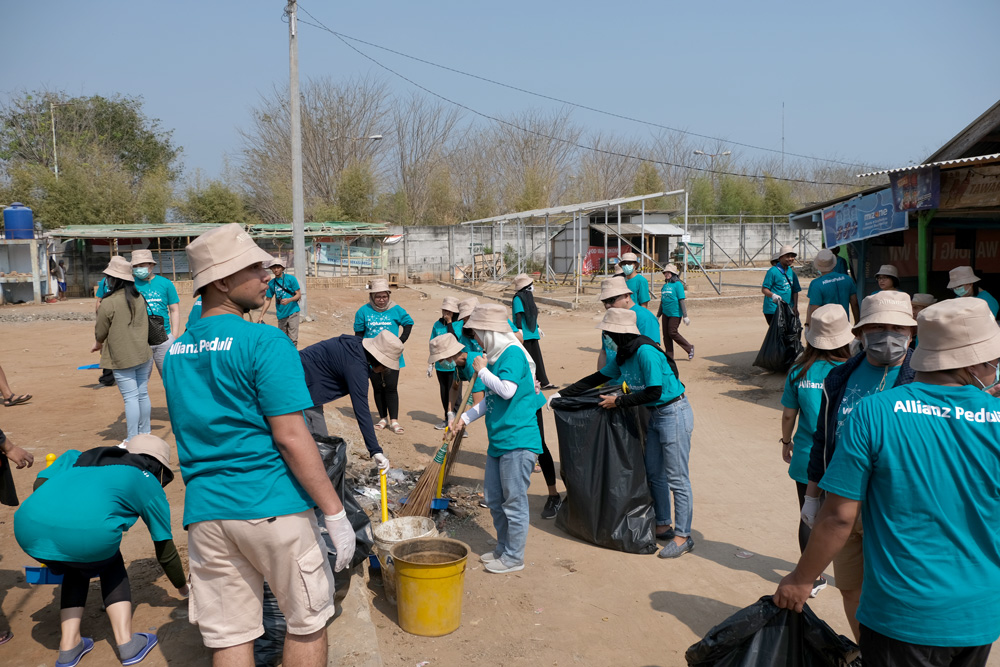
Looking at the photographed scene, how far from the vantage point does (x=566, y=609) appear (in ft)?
14.3

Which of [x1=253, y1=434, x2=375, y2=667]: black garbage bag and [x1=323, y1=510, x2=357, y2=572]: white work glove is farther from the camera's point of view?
[x1=253, y1=434, x2=375, y2=667]: black garbage bag

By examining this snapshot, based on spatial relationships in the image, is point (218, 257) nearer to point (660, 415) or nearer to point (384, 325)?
point (660, 415)

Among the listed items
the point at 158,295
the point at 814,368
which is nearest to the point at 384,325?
the point at 158,295

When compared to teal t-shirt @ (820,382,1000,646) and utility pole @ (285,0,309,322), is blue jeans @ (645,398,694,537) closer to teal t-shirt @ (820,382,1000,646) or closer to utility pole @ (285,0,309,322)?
teal t-shirt @ (820,382,1000,646)

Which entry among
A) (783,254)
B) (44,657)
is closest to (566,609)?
(44,657)

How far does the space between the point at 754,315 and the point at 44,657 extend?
1811cm

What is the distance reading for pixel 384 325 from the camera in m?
7.98

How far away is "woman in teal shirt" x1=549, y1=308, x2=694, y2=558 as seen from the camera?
4828mm

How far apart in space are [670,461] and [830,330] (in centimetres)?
141

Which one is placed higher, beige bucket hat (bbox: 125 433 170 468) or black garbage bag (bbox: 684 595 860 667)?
beige bucket hat (bbox: 125 433 170 468)

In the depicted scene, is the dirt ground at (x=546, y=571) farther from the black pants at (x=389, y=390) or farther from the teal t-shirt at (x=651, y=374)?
the teal t-shirt at (x=651, y=374)

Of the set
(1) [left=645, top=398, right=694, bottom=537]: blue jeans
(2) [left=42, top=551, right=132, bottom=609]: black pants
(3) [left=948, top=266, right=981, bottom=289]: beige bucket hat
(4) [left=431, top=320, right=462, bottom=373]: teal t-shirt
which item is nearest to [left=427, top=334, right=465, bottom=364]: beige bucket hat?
(1) [left=645, top=398, right=694, bottom=537]: blue jeans

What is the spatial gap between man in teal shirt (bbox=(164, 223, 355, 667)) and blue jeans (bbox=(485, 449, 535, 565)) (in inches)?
79.3

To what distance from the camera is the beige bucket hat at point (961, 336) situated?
2223 mm
